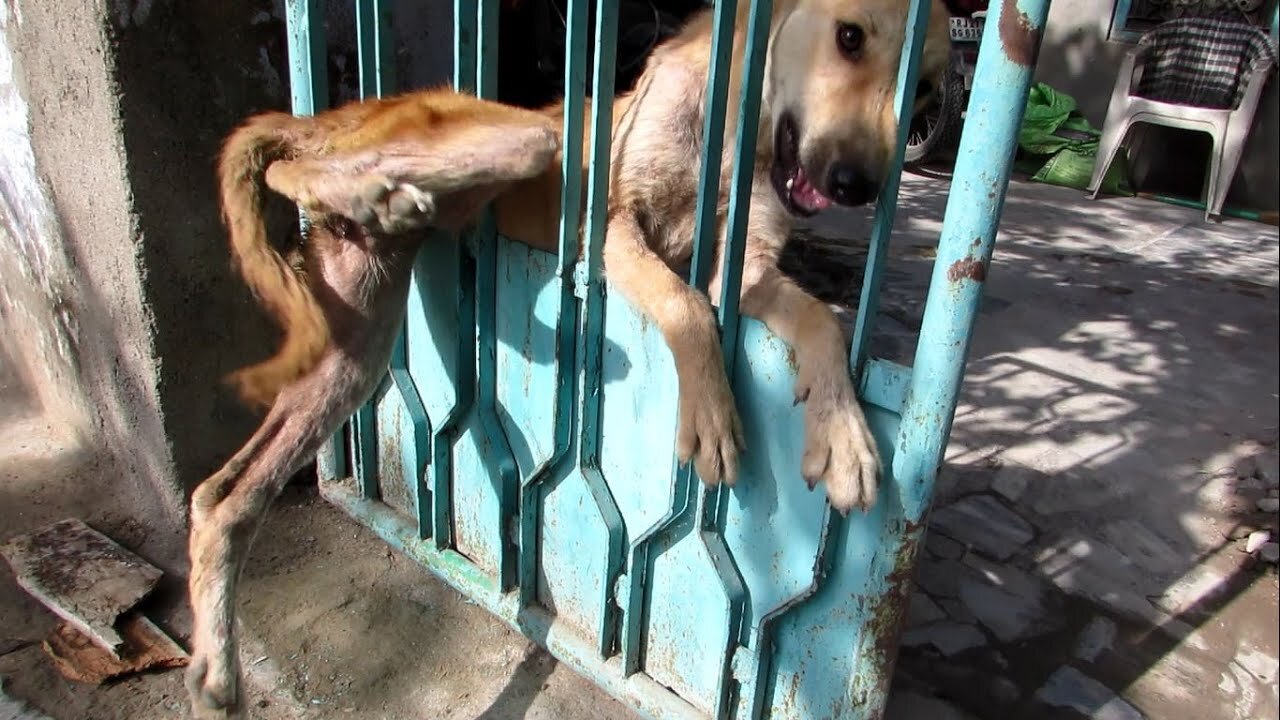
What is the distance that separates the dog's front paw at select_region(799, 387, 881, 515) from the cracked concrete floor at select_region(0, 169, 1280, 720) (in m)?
0.68

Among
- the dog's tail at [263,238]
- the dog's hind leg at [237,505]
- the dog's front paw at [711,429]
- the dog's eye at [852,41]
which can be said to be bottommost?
the dog's hind leg at [237,505]

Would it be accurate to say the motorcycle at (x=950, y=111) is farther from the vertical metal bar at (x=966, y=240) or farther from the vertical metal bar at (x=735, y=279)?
the vertical metal bar at (x=966, y=240)

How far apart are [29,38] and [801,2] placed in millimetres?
2297

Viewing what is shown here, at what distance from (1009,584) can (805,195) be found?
172 centimetres

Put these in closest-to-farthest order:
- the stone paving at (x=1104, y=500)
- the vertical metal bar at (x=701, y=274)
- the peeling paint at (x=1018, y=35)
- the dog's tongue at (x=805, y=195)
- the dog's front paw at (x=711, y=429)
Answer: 1. the peeling paint at (x=1018, y=35)
2. the vertical metal bar at (x=701, y=274)
3. the dog's front paw at (x=711, y=429)
4. the dog's tongue at (x=805, y=195)
5. the stone paving at (x=1104, y=500)

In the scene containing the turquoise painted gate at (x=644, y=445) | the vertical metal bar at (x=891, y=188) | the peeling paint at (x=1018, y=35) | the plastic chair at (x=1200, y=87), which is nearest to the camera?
the peeling paint at (x=1018, y=35)

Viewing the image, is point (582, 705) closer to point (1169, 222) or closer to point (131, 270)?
point (131, 270)

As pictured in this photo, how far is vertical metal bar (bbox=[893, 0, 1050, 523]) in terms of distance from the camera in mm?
1521

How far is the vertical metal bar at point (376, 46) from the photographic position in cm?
243

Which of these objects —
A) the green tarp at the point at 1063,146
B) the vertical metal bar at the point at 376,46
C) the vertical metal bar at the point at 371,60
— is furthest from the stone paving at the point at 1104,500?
Result: the green tarp at the point at 1063,146

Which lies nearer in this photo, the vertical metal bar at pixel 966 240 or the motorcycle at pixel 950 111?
the vertical metal bar at pixel 966 240

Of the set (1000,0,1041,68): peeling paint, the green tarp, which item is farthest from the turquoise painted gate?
the green tarp

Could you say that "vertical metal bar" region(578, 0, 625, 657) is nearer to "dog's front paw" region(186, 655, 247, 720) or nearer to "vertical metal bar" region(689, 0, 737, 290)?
"vertical metal bar" region(689, 0, 737, 290)

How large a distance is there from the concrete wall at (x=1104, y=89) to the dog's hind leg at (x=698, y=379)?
907 centimetres
